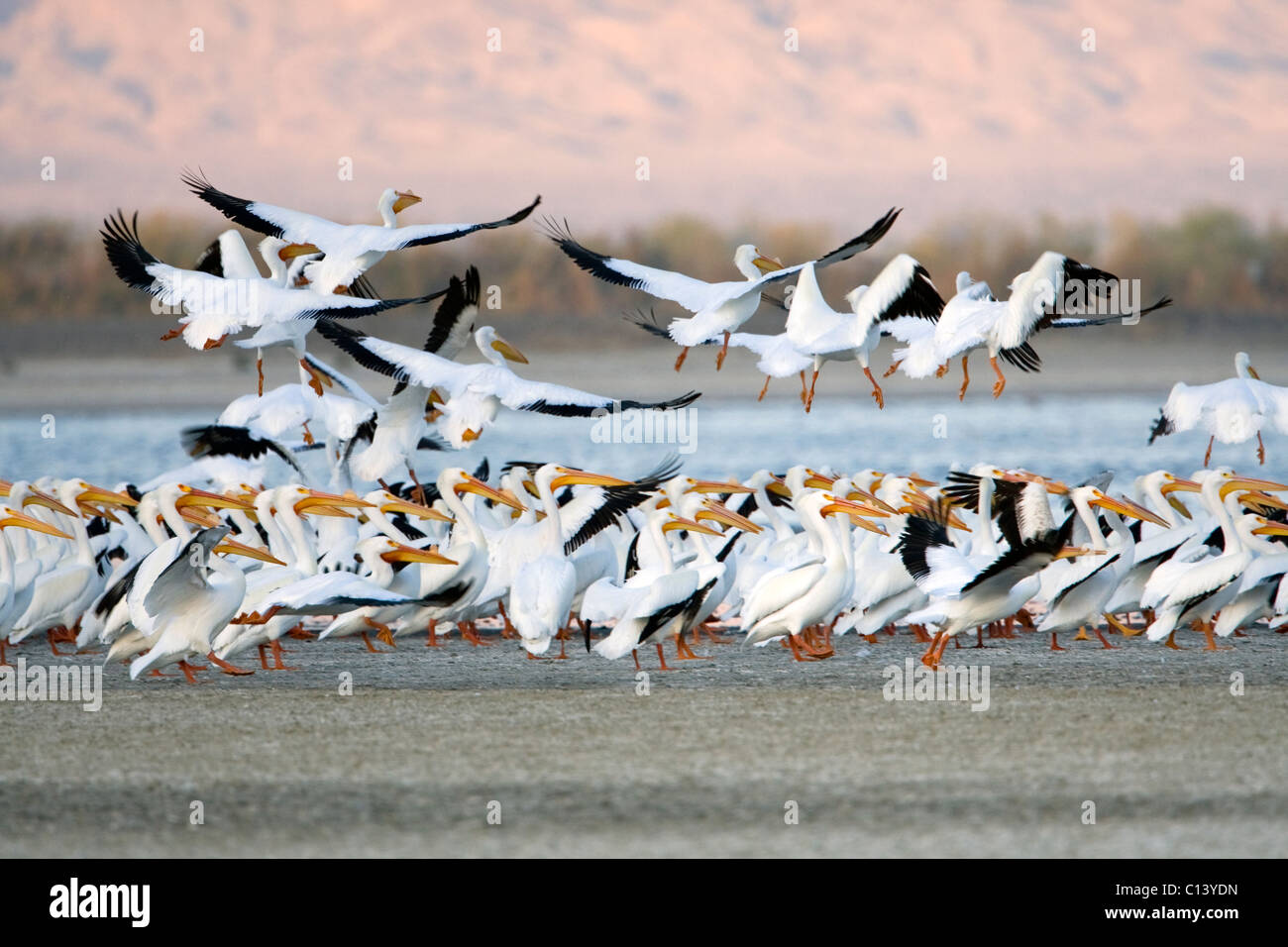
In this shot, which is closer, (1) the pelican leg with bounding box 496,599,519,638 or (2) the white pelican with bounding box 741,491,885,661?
(2) the white pelican with bounding box 741,491,885,661

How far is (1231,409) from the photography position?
10234 mm

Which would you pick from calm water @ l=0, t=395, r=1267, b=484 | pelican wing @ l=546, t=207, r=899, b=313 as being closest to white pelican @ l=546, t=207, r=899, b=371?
pelican wing @ l=546, t=207, r=899, b=313

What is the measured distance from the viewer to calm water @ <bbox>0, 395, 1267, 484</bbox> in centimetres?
2728

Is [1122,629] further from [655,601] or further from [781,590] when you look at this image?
[655,601]

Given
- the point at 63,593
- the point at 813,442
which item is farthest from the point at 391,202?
the point at 813,442

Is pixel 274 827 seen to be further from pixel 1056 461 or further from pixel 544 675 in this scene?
pixel 1056 461

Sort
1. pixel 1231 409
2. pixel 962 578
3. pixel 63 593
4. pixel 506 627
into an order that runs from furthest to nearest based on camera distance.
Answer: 1. pixel 506 627
2. pixel 1231 409
3. pixel 63 593
4. pixel 962 578

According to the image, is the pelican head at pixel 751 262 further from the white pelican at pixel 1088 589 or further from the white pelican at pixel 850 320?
the white pelican at pixel 1088 589

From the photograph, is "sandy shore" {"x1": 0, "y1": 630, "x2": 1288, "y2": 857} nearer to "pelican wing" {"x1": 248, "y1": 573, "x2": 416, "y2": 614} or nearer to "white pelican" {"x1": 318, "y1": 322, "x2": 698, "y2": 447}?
"pelican wing" {"x1": 248, "y1": 573, "x2": 416, "y2": 614}

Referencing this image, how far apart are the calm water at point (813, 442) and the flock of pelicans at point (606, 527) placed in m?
9.30

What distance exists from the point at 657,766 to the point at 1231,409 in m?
5.56

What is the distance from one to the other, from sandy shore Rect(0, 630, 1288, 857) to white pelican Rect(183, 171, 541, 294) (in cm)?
224

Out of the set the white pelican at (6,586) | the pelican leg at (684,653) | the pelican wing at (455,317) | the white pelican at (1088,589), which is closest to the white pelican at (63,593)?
the white pelican at (6,586)

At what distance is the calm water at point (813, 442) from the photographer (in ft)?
89.5
